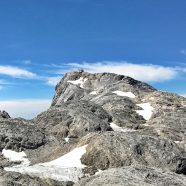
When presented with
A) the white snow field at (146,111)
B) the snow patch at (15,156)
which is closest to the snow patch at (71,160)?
the snow patch at (15,156)

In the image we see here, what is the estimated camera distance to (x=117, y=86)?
10006 cm

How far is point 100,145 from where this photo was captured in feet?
132

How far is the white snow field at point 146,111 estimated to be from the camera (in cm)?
7549

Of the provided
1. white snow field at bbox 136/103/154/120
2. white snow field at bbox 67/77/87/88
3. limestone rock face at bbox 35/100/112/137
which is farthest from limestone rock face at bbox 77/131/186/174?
white snow field at bbox 67/77/87/88

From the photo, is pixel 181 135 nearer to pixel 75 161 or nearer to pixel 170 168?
pixel 170 168

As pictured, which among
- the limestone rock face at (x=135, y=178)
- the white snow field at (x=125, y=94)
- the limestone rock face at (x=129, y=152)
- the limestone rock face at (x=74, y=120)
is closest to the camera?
the limestone rock face at (x=135, y=178)

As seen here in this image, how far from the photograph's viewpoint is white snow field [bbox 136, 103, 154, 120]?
75494mm

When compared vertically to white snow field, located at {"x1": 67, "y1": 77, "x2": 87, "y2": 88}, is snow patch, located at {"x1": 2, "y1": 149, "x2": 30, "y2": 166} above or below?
below

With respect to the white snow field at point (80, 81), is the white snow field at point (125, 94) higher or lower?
lower

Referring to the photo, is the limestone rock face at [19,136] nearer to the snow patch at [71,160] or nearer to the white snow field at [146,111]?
the snow patch at [71,160]

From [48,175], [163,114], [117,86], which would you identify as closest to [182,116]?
[163,114]

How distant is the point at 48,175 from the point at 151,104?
5100 centimetres

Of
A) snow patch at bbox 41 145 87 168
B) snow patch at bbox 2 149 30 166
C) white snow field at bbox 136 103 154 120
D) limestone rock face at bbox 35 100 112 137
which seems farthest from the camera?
white snow field at bbox 136 103 154 120

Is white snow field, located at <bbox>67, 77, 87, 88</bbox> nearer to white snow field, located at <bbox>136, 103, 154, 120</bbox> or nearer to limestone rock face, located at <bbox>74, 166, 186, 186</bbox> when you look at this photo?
white snow field, located at <bbox>136, 103, 154, 120</bbox>
